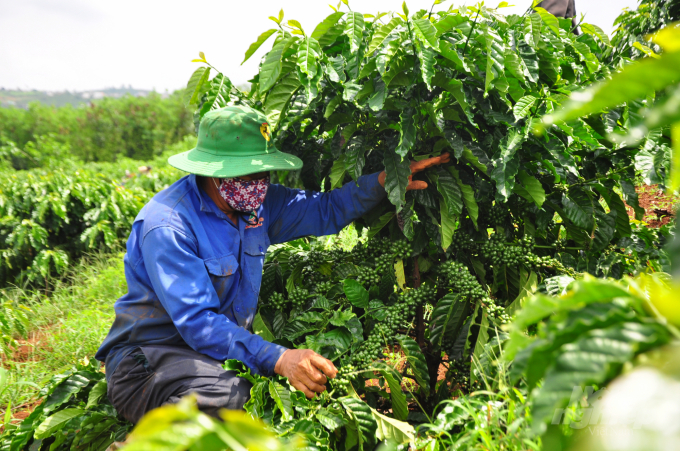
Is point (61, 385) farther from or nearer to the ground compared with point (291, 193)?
nearer to the ground

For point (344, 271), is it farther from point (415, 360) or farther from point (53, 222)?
point (53, 222)

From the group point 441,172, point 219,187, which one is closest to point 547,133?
point 441,172

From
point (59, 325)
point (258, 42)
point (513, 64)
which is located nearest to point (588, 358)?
point (513, 64)

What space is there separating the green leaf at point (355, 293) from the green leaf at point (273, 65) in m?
0.88

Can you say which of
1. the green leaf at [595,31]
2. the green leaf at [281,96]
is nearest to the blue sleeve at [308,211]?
the green leaf at [281,96]

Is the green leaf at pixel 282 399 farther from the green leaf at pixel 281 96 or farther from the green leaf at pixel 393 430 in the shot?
the green leaf at pixel 281 96

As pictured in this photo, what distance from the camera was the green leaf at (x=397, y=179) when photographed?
5.78 feet

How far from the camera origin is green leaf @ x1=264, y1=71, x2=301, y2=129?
1.78m

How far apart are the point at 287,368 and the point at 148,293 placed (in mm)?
719

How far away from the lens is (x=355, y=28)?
1.67 m

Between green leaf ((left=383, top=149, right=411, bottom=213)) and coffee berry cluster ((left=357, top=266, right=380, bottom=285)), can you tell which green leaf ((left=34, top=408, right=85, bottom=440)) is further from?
green leaf ((left=383, top=149, right=411, bottom=213))

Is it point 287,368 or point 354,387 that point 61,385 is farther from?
point 354,387

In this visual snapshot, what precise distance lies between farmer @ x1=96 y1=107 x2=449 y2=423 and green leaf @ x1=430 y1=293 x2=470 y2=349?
52 cm

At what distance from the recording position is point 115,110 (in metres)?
24.5
